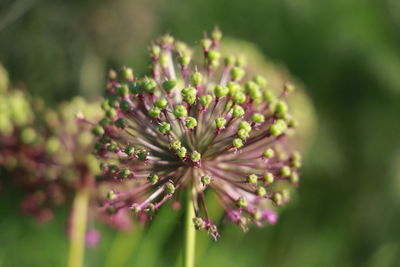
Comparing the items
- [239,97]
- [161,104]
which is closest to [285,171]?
[239,97]

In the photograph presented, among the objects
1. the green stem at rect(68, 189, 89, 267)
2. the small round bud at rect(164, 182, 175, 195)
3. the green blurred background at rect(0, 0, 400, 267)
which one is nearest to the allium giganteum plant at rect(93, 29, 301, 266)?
the small round bud at rect(164, 182, 175, 195)

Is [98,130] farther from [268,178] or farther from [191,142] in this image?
[268,178]

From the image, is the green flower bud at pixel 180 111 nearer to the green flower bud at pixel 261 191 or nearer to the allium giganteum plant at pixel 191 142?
the allium giganteum plant at pixel 191 142

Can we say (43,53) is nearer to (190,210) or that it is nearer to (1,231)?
(1,231)

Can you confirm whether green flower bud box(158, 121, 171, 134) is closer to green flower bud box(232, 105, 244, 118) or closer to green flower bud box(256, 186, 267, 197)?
green flower bud box(232, 105, 244, 118)

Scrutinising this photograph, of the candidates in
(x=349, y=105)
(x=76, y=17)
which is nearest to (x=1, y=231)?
(x=76, y=17)

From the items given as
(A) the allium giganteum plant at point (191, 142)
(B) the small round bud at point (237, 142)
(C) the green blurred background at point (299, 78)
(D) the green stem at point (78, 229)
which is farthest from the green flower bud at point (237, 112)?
(C) the green blurred background at point (299, 78)

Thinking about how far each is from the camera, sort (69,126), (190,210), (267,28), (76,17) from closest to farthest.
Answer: (190,210), (69,126), (76,17), (267,28)

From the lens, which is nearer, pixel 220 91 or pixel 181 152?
pixel 181 152
